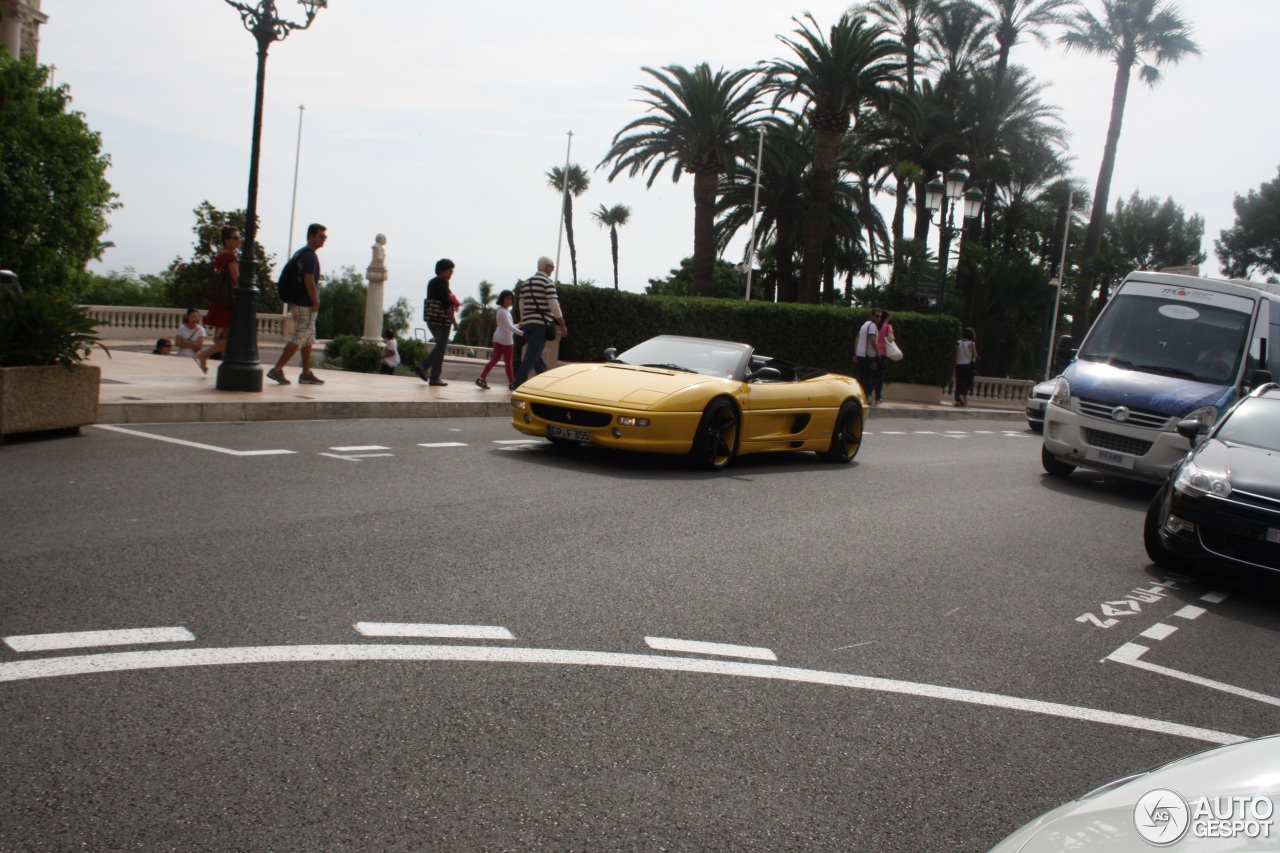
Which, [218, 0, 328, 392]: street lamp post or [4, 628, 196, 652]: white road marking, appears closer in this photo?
[4, 628, 196, 652]: white road marking

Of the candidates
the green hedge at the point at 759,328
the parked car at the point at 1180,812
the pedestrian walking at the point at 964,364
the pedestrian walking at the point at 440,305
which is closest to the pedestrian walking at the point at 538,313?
the pedestrian walking at the point at 440,305

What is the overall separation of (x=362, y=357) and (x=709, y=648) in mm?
23320

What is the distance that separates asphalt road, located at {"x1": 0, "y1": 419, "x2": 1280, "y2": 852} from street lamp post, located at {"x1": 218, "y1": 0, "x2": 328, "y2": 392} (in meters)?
3.84

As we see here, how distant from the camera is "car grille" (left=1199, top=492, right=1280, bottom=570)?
7094mm

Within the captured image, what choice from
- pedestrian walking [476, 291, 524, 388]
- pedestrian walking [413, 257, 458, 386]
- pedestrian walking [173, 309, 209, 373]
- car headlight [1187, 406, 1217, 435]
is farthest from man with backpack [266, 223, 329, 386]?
car headlight [1187, 406, 1217, 435]

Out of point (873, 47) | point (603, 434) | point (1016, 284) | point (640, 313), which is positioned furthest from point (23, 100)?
point (1016, 284)

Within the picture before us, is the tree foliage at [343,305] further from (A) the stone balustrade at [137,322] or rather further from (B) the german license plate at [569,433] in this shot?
(B) the german license plate at [569,433]

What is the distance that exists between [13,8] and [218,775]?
29.3 metres

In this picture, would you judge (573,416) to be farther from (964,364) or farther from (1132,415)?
(964,364)

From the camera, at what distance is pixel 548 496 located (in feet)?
27.2

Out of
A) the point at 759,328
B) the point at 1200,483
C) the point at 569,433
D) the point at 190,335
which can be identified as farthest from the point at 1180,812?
the point at 759,328

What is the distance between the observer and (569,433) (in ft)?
33.2

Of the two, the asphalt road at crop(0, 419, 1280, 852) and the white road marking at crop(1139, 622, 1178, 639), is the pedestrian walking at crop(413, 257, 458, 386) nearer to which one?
the asphalt road at crop(0, 419, 1280, 852)

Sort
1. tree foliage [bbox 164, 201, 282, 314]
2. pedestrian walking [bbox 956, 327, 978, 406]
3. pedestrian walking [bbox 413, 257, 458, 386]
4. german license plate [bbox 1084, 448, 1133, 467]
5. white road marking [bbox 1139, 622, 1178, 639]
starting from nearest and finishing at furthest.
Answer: white road marking [bbox 1139, 622, 1178, 639] → german license plate [bbox 1084, 448, 1133, 467] → pedestrian walking [bbox 413, 257, 458, 386] → pedestrian walking [bbox 956, 327, 978, 406] → tree foliage [bbox 164, 201, 282, 314]
